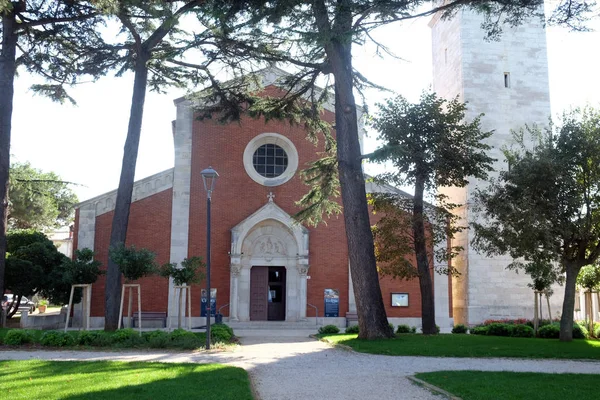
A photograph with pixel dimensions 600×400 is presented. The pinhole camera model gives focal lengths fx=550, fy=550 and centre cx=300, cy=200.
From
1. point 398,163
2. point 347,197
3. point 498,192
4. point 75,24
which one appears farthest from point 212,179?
point 498,192

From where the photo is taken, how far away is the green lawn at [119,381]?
22.9 ft

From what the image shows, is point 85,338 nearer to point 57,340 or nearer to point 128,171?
point 57,340

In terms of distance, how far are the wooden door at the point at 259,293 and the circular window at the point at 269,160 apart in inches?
171

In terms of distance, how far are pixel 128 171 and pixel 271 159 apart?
29.5 ft

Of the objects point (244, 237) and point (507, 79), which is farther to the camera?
point (507, 79)

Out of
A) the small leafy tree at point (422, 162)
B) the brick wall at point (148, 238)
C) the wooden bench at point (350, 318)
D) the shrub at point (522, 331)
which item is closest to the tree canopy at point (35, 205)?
the brick wall at point (148, 238)

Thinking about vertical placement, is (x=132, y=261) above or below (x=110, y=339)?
above

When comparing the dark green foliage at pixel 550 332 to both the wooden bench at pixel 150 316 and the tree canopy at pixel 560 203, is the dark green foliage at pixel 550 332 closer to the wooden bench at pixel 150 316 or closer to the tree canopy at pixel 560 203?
the tree canopy at pixel 560 203

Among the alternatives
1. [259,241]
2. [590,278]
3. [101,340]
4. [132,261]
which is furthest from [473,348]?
[259,241]

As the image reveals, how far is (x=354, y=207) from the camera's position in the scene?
15039mm

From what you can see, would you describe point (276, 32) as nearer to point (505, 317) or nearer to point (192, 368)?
point (192, 368)

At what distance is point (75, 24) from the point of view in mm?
16859

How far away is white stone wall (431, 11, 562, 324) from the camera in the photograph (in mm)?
25141

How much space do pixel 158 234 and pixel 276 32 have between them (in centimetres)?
1207
